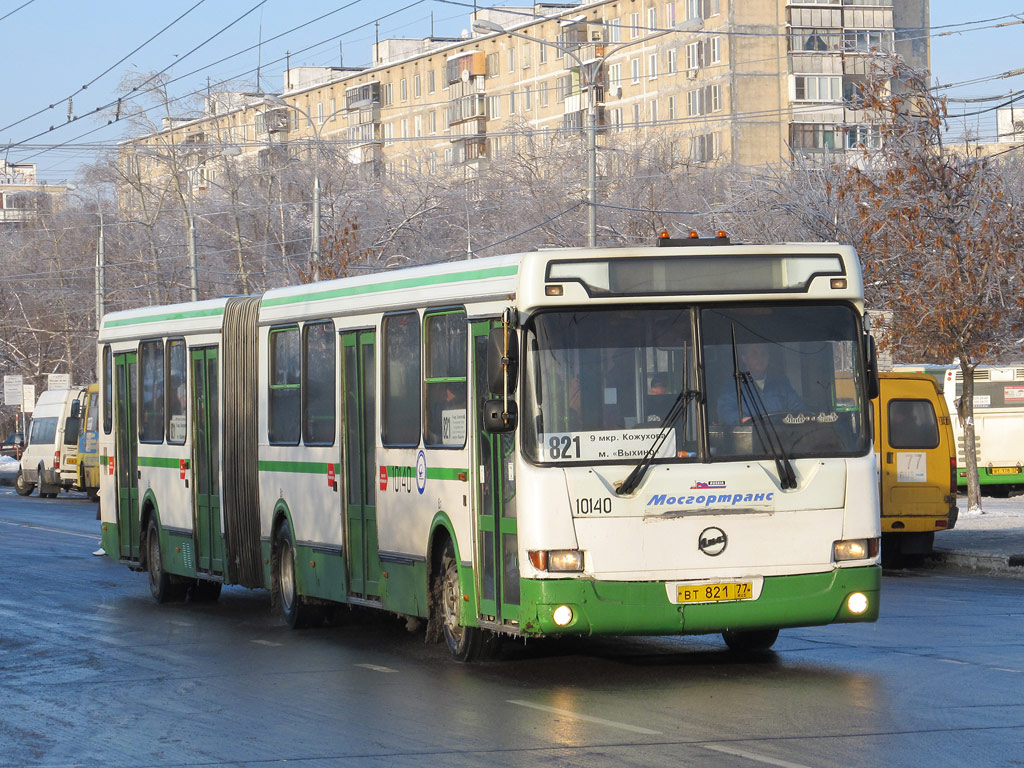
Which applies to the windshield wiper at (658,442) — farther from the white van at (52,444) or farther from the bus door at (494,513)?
the white van at (52,444)

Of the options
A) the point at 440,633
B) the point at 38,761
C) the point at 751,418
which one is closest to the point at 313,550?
the point at 440,633

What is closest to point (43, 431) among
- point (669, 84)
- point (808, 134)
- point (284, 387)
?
point (284, 387)

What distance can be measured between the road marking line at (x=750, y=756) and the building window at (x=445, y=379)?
376 centimetres

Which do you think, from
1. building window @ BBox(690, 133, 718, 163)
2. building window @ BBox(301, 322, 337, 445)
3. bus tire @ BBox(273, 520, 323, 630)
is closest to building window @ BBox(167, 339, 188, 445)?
bus tire @ BBox(273, 520, 323, 630)

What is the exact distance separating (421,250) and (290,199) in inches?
372

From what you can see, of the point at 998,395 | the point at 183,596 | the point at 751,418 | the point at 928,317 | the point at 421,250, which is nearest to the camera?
the point at 751,418

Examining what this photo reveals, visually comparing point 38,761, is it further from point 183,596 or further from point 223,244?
point 223,244

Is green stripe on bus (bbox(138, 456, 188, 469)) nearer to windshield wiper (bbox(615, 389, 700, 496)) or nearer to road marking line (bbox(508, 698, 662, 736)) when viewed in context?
windshield wiper (bbox(615, 389, 700, 496))

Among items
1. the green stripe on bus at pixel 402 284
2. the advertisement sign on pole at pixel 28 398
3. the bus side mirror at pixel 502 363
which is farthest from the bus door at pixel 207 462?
the advertisement sign on pole at pixel 28 398

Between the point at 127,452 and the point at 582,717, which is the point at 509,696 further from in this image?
the point at 127,452

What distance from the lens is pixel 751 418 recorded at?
11.1m

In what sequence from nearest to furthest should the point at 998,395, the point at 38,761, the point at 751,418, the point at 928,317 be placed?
the point at 38,761, the point at 751,418, the point at 928,317, the point at 998,395

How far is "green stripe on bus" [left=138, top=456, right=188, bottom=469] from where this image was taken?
59.2ft

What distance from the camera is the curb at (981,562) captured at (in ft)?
64.6
